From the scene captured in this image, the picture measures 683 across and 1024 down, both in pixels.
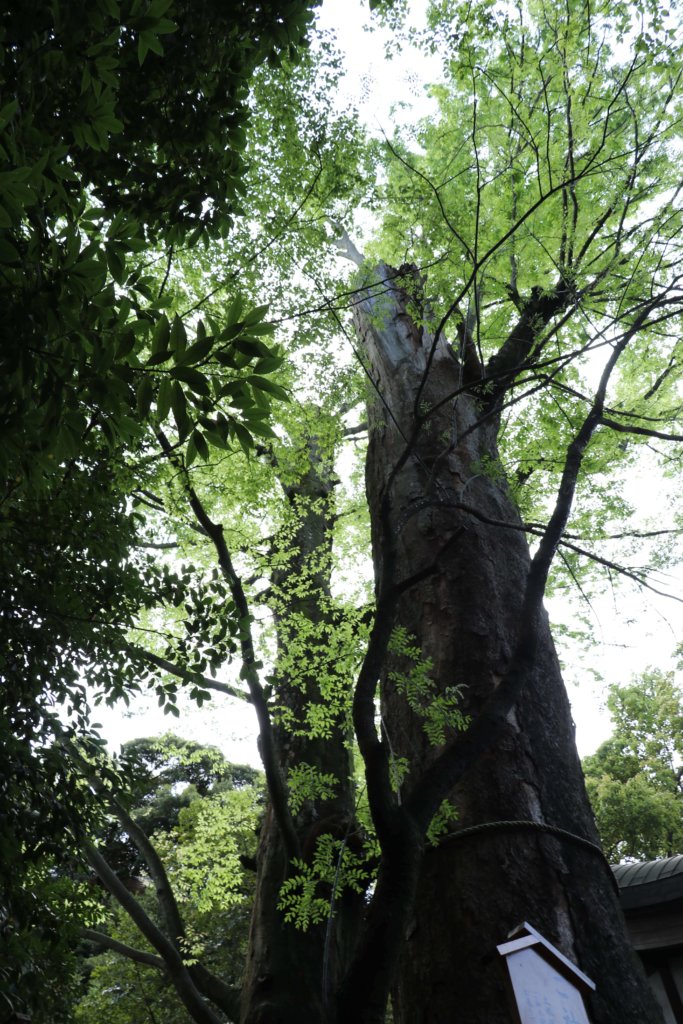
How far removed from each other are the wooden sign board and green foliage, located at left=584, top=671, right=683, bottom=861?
1737 cm

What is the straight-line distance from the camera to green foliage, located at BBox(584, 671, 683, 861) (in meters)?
16.9

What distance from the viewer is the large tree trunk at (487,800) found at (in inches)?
97.4

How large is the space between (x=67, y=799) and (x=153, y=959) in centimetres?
276

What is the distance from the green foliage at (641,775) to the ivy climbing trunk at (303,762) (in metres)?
13.6

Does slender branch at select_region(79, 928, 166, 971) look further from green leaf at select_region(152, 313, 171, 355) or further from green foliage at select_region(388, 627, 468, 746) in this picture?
green leaf at select_region(152, 313, 171, 355)

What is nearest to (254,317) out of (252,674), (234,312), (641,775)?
(234,312)

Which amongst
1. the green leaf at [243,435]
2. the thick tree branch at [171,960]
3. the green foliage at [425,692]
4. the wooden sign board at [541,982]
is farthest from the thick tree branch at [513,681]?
the thick tree branch at [171,960]

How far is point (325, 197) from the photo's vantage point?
5184 millimetres

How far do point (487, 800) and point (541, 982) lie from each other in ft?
3.31

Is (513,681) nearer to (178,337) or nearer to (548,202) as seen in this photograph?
(178,337)

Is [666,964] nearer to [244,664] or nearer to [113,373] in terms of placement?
[244,664]

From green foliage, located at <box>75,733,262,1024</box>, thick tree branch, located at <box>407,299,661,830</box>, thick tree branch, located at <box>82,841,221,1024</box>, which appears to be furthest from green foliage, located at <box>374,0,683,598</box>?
green foliage, located at <box>75,733,262,1024</box>

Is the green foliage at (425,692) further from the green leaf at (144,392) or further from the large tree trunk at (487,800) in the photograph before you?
the green leaf at (144,392)

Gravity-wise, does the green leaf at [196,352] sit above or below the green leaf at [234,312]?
below
